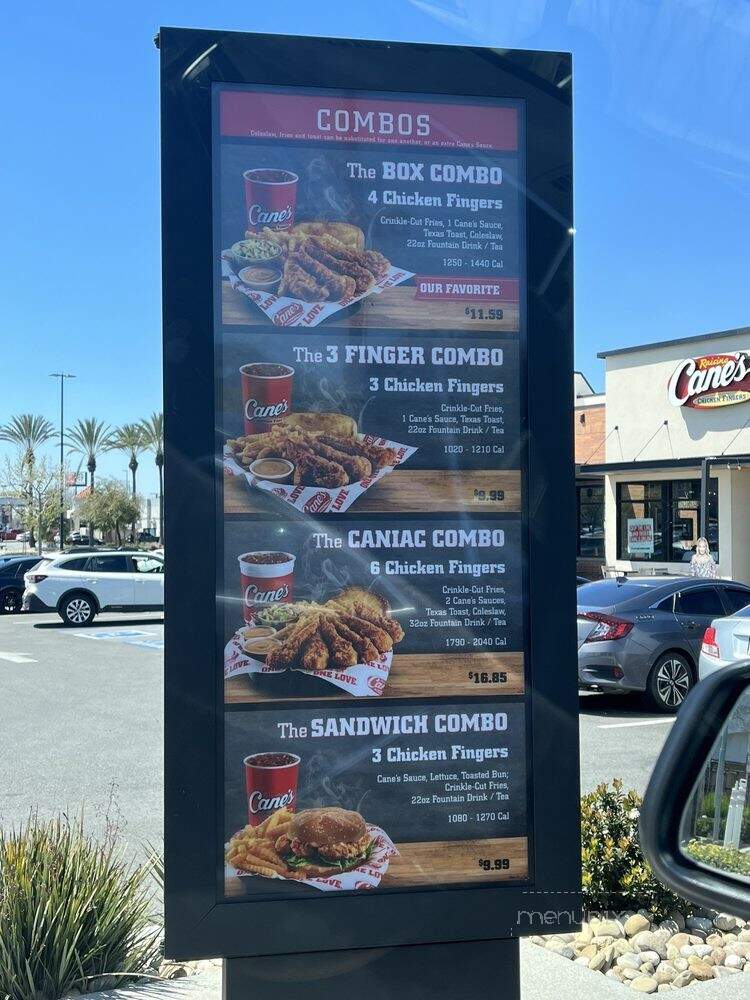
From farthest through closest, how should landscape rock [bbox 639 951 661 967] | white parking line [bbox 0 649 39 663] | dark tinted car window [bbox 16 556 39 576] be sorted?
1. dark tinted car window [bbox 16 556 39 576]
2. white parking line [bbox 0 649 39 663]
3. landscape rock [bbox 639 951 661 967]

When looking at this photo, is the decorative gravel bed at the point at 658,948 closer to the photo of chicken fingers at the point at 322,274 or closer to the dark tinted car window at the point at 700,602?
the photo of chicken fingers at the point at 322,274

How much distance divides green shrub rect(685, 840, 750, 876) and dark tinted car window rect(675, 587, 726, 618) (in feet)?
34.0

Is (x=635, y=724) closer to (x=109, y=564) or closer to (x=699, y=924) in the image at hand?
(x=699, y=924)

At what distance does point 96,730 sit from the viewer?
418 inches

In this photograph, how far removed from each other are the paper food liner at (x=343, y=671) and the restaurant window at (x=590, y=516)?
3163 cm

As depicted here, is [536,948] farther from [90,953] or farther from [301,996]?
[90,953]

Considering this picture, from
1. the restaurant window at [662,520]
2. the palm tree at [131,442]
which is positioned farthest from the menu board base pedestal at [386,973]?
the palm tree at [131,442]

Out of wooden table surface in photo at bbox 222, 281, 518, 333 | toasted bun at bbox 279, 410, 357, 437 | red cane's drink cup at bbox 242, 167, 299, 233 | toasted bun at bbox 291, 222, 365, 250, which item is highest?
red cane's drink cup at bbox 242, 167, 299, 233

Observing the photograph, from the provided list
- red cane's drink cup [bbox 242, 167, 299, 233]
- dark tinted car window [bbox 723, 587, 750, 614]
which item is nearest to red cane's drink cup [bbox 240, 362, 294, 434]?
red cane's drink cup [bbox 242, 167, 299, 233]

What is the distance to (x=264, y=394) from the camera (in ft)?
11.2

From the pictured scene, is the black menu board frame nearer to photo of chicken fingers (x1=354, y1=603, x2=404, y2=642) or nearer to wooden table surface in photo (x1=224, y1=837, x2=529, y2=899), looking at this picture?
wooden table surface in photo (x1=224, y1=837, x2=529, y2=899)

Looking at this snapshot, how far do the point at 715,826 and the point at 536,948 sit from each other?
3.08 m

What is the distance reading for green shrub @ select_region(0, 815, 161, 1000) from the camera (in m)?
3.80

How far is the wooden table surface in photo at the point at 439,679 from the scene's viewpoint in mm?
3377
